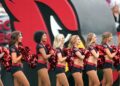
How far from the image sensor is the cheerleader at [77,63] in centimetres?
1398

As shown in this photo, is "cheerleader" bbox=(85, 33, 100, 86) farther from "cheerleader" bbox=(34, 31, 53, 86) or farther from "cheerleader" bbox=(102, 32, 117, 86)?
"cheerleader" bbox=(34, 31, 53, 86)

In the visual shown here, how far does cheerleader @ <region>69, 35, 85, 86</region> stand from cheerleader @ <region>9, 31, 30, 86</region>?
1.77 m

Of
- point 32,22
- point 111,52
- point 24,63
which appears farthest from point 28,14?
point 111,52

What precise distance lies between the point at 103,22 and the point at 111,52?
214 centimetres

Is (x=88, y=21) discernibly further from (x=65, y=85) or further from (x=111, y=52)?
(x=65, y=85)

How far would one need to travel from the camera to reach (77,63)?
14.2m

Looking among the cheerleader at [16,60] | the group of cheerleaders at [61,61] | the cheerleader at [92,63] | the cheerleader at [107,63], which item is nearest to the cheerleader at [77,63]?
the group of cheerleaders at [61,61]

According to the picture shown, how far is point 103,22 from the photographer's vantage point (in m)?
16.6

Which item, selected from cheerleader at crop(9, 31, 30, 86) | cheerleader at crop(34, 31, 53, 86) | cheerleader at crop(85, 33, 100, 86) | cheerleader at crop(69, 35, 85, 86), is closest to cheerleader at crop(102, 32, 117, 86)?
cheerleader at crop(85, 33, 100, 86)

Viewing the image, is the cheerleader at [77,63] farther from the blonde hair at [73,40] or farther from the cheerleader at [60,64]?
the cheerleader at [60,64]

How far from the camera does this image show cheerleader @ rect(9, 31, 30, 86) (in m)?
Answer: 12.7

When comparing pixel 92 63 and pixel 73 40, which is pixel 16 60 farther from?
pixel 92 63

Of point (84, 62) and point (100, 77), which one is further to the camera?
point (100, 77)

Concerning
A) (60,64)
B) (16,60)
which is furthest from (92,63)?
(16,60)
